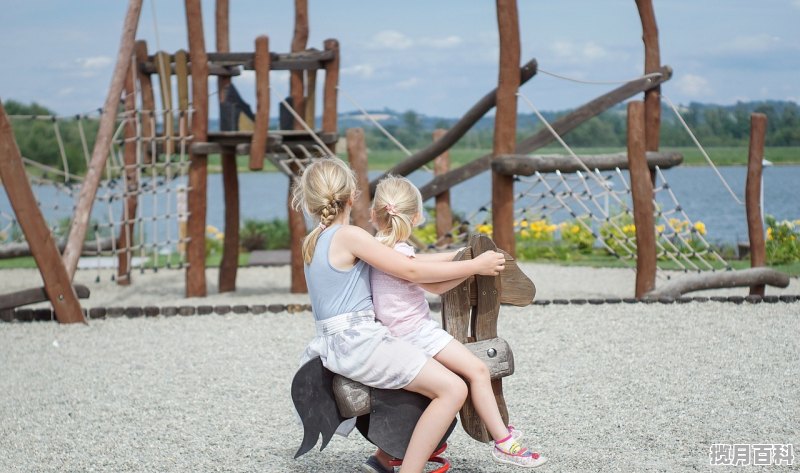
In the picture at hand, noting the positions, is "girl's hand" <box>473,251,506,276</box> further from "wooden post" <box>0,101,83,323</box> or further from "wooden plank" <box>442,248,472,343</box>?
"wooden post" <box>0,101,83,323</box>

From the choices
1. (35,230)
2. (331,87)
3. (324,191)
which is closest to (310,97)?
(331,87)

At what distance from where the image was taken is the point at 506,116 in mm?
8477

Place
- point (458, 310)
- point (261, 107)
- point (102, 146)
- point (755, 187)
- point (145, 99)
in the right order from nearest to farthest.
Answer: point (458, 310) < point (102, 146) < point (755, 187) < point (261, 107) < point (145, 99)

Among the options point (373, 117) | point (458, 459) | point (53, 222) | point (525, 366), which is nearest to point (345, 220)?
point (458, 459)

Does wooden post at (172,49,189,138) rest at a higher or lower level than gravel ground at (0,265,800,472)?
higher

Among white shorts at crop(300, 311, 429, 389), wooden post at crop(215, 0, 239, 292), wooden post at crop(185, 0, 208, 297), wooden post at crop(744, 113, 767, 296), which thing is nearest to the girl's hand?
white shorts at crop(300, 311, 429, 389)

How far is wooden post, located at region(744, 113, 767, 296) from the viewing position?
9070 millimetres

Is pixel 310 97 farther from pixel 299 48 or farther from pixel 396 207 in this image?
pixel 396 207

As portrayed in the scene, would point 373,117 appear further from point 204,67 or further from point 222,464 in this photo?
point 222,464

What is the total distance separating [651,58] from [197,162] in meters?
4.32

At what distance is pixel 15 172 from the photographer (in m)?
7.48

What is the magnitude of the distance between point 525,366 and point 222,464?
7.75 ft

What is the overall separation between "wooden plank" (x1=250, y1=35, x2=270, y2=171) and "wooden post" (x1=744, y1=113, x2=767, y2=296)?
438cm

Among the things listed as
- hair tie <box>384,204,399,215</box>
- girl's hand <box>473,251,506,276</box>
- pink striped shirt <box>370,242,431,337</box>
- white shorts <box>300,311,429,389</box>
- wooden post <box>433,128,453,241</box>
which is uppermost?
hair tie <box>384,204,399,215</box>
